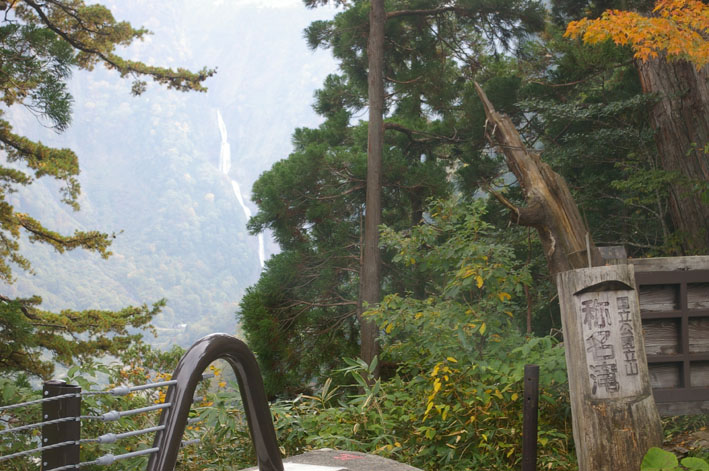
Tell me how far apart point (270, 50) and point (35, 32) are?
8029 centimetres

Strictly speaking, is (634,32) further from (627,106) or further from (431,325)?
(431,325)

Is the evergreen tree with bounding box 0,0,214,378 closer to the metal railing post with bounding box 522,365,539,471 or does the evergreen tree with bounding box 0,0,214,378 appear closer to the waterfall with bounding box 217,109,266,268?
the metal railing post with bounding box 522,365,539,471

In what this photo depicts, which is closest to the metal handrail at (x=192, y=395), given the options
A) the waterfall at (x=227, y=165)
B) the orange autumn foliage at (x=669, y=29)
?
the orange autumn foliage at (x=669, y=29)

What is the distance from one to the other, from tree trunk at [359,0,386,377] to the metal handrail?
6704 millimetres

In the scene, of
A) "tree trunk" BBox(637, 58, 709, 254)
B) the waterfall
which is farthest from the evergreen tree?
the waterfall

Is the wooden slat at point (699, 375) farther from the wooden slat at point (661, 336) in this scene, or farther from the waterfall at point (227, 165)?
the waterfall at point (227, 165)

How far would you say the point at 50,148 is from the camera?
746 centimetres

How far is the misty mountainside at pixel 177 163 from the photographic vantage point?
50938mm

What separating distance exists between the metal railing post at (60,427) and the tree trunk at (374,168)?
681 cm

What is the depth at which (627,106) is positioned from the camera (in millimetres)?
7258

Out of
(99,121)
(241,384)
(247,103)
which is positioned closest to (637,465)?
(241,384)

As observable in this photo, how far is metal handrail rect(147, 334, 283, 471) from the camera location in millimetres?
1210

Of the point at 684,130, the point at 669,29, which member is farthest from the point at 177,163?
the point at 669,29

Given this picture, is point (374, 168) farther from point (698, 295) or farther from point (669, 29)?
point (698, 295)
